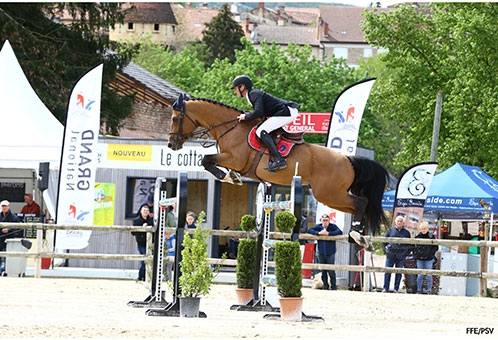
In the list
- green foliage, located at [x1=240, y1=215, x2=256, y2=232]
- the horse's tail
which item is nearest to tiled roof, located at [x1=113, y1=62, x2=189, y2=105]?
green foliage, located at [x1=240, y1=215, x2=256, y2=232]

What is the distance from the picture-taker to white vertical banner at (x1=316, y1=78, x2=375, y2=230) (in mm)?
18031

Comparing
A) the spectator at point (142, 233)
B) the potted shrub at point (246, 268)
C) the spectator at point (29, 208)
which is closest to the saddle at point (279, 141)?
the potted shrub at point (246, 268)

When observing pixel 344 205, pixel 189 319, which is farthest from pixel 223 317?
pixel 344 205

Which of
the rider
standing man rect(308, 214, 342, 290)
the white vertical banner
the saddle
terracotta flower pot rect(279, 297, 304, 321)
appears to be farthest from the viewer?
the white vertical banner

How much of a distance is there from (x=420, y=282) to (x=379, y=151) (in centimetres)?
3604

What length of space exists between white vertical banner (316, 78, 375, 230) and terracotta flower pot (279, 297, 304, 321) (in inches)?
298

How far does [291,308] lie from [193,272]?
1.12 meters

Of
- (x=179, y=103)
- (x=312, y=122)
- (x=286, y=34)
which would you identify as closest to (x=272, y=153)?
(x=179, y=103)

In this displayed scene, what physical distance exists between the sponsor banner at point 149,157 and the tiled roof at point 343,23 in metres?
88.3

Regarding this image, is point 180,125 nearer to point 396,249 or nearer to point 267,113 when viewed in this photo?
point 267,113

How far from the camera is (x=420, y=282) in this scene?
17.5m

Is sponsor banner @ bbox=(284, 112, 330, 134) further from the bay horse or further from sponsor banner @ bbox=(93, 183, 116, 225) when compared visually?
the bay horse

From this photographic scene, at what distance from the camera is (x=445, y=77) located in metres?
34.8

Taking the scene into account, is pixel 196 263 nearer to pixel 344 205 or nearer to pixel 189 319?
pixel 189 319
